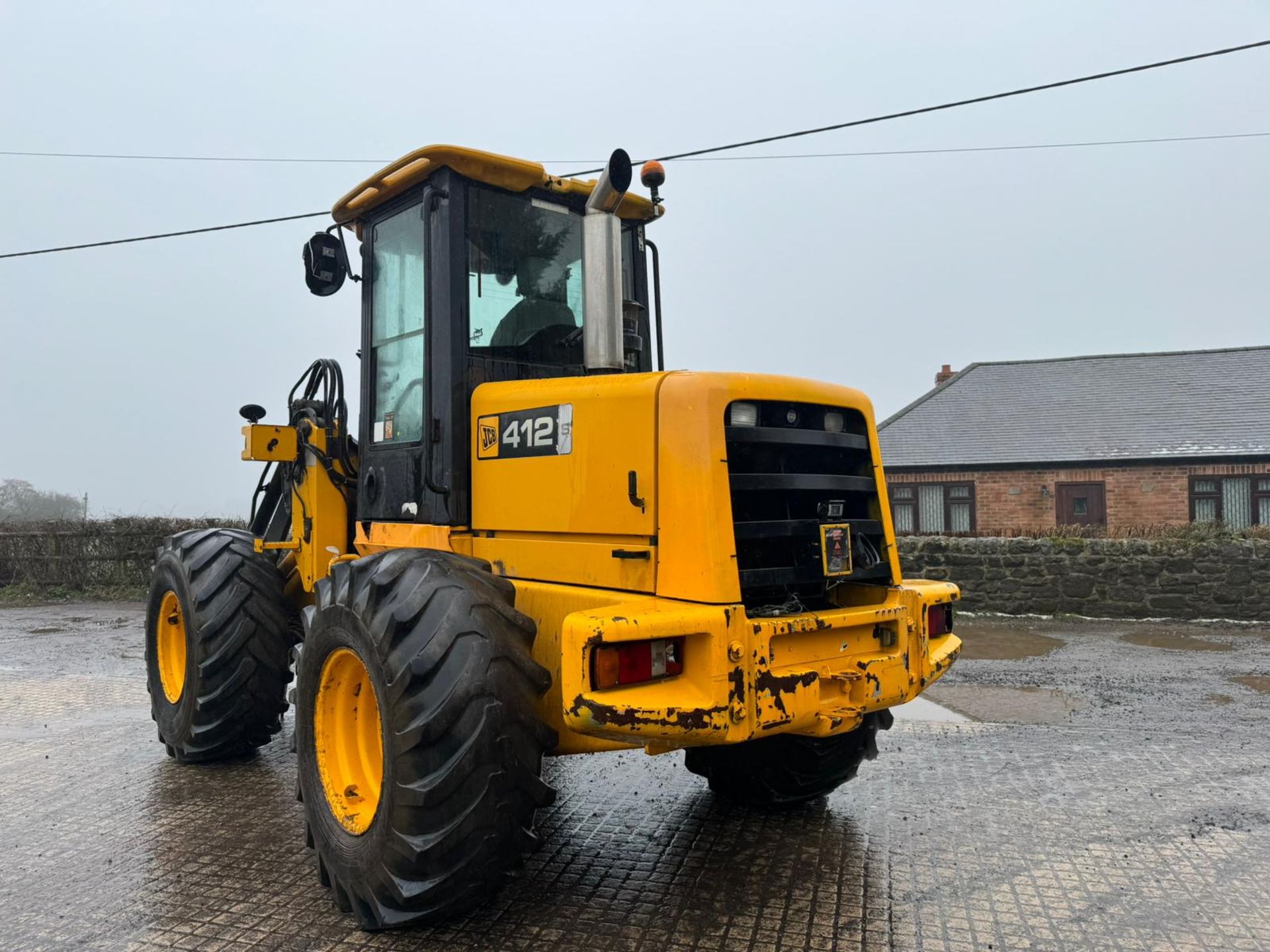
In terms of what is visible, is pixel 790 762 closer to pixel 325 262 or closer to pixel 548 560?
pixel 548 560

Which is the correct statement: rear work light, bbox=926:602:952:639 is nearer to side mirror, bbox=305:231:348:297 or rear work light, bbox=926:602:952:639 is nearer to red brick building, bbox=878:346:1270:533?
side mirror, bbox=305:231:348:297

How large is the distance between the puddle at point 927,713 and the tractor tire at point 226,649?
4.08 meters

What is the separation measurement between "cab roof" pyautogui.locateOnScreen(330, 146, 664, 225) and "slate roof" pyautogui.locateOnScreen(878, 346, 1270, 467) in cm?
1830

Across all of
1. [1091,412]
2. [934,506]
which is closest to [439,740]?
[934,506]

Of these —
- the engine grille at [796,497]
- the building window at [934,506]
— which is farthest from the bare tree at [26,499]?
the engine grille at [796,497]

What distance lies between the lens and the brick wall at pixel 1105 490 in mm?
20219

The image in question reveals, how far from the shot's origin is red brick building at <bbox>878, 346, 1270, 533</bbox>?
20203mm

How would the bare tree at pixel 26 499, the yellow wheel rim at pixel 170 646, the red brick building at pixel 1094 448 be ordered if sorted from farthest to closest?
the bare tree at pixel 26 499
the red brick building at pixel 1094 448
the yellow wheel rim at pixel 170 646

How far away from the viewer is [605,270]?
3.48m

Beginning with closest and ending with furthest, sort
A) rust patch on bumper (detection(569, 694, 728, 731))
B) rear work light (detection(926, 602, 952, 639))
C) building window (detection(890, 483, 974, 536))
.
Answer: rust patch on bumper (detection(569, 694, 728, 731))
rear work light (detection(926, 602, 952, 639))
building window (detection(890, 483, 974, 536))

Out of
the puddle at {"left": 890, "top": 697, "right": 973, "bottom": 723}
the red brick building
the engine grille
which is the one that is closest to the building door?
the red brick building

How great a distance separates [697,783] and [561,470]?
2347 mm

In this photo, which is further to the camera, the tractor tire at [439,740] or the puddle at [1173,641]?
the puddle at [1173,641]

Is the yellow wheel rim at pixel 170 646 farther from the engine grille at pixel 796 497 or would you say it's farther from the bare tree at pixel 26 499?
the bare tree at pixel 26 499
